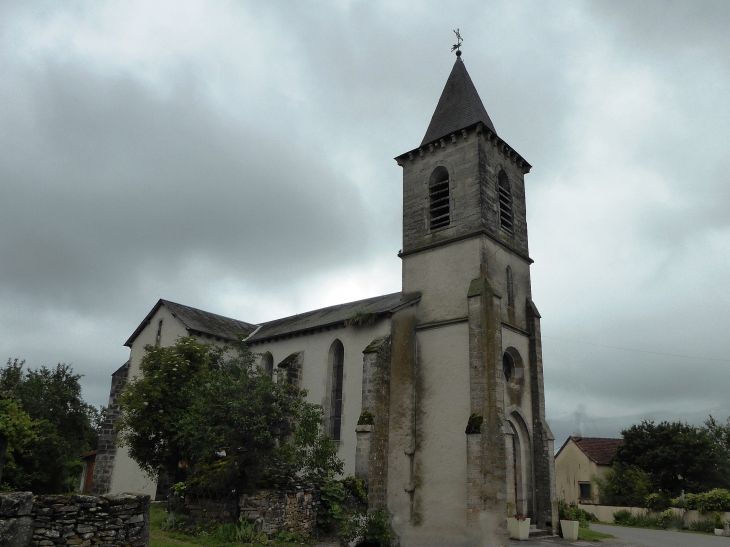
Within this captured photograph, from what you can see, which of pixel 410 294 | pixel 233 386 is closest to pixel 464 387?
pixel 410 294

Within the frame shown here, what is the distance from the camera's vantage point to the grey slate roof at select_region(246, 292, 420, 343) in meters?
23.2

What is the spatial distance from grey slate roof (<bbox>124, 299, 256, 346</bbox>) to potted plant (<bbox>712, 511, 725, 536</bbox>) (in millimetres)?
25606

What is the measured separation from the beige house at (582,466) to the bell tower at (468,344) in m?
24.2

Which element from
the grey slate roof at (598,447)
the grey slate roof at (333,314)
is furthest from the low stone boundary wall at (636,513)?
the grey slate roof at (333,314)

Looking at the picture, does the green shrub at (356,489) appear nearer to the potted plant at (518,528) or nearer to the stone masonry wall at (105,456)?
the potted plant at (518,528)

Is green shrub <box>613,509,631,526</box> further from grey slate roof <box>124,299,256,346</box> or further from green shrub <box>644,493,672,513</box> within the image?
grey slate roof <box>124,299,256,346</box>

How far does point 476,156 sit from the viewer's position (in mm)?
22859

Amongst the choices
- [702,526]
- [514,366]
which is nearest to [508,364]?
[514,366]

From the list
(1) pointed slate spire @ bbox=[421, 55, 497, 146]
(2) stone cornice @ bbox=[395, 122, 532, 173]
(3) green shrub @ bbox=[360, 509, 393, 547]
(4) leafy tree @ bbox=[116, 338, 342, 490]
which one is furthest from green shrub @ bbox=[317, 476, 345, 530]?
(1) pointed slate spire @ bbox=[421, 55, 497, 146]

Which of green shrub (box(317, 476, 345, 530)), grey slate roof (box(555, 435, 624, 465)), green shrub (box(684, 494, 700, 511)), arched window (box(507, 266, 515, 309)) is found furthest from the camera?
grey slate roof (box(555, 435, 624, 465))

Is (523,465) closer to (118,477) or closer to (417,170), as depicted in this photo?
(417,170)

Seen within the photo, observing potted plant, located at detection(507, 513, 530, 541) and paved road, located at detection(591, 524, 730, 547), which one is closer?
potted plant, located at detection(507, 513, 530, 541)

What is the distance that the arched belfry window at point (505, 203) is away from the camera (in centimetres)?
2389

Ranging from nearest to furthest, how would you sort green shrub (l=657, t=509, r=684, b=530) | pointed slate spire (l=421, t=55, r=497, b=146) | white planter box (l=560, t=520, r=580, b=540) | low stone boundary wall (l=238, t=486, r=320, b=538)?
low stone boundary wall (l=238, t=486, r=320, b=538), white planter box (l=560, t=520, r=580, b=540), pointed slate spire (l=421, t=55, r=497, b=146), green shrub (l=657, t=509, r=684, b=530)
